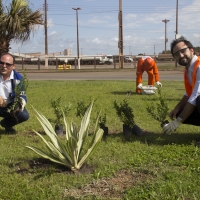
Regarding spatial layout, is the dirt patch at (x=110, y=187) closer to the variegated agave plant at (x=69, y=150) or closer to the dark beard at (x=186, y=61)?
A: the variegated agave plant at (x=69, y=150)

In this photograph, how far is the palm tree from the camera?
6898mm

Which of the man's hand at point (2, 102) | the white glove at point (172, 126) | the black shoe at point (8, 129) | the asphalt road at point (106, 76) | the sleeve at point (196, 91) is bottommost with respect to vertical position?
the black shoe at point (8, 129)

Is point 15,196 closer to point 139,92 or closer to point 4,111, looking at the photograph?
point 4,111

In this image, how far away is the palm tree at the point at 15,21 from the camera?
6.90 m

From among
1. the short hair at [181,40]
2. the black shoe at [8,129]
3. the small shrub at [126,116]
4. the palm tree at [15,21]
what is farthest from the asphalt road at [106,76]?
the short hair at [181,40]

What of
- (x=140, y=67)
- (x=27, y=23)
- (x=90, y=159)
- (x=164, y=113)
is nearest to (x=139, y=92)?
(x=140, y=67)

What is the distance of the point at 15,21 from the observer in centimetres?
694

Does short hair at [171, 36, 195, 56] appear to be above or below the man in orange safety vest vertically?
above

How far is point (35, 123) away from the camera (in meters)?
6.30

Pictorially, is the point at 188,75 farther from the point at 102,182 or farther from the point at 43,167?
the point at 43,167

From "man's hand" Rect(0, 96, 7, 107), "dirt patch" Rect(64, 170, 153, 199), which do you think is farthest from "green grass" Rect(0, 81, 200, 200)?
"man's hand" Rect(0, 96, 7, 107)

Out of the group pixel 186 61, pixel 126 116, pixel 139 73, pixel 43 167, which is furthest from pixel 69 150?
pixel 139 73

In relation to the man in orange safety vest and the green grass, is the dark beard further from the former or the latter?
the green grass

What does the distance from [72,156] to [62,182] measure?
0.32m
